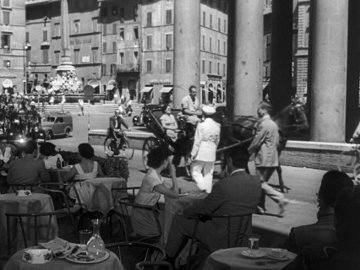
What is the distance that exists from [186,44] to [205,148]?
249 inches

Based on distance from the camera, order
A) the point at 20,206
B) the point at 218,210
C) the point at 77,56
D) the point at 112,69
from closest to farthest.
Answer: the point at 218,210 < the point at 20,206 < the point at 112,69 < the point at 77,56

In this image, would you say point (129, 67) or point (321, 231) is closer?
point (321, 231)

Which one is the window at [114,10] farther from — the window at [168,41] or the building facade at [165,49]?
the window at [168,41]

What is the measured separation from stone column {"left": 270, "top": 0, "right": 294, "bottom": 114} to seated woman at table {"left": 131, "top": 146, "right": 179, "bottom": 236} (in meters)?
15.2

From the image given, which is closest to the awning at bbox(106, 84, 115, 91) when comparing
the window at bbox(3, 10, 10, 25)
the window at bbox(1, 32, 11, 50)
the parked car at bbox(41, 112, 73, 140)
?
the window at bbox(1, 32, 11, 50)

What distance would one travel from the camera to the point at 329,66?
15.6 metres

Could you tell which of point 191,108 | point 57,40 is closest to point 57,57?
point 57,40

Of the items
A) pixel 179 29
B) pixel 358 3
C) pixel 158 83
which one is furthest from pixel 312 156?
pixel 158 83

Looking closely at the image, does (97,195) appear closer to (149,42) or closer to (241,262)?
(241,262)

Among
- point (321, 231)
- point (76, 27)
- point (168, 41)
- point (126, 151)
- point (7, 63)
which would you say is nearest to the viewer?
point (321, 231)

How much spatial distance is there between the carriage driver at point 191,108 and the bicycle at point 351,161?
3459 mm

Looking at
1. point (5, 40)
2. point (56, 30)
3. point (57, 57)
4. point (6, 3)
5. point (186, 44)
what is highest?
point (6, 3)

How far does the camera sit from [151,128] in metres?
14.7

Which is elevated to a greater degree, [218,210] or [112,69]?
[112,69]
